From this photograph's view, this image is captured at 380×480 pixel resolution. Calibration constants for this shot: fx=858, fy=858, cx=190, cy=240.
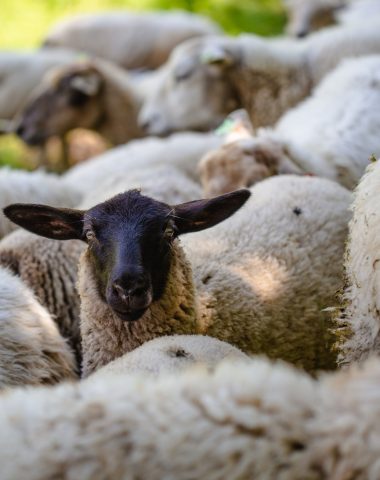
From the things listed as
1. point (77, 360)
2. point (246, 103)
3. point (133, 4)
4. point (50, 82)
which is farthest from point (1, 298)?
point (133, 4)

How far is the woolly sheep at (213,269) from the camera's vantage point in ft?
9.61

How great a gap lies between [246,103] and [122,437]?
5.04 m

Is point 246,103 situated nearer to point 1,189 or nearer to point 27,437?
point 1,189

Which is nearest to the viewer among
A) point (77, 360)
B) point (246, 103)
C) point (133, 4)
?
point (77, 360)

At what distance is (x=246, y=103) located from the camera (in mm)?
6371

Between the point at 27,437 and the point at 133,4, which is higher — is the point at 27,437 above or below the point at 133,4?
above

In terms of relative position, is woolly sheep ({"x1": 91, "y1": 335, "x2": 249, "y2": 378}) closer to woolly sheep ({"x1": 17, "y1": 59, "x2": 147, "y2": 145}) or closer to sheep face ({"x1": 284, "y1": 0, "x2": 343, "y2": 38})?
woolly sheep ({"x1": 17, "y1": 59, "x2": 147, "y2": 145})

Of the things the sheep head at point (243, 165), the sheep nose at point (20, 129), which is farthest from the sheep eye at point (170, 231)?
the sheep nose at point (20, 129)

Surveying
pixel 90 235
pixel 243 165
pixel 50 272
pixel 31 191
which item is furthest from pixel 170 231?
pixel 31 191

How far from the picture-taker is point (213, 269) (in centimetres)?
338

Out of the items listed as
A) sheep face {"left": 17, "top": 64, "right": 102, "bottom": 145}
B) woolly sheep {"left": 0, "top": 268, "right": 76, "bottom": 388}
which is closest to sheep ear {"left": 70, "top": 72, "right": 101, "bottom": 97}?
sheep face {"left": 17, "top": 64, "right": 102, "bottom": 145}

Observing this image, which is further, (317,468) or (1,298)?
(1,298)

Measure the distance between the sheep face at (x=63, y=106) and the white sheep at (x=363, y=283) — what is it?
17.4 feet

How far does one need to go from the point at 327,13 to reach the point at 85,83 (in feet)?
12.2
